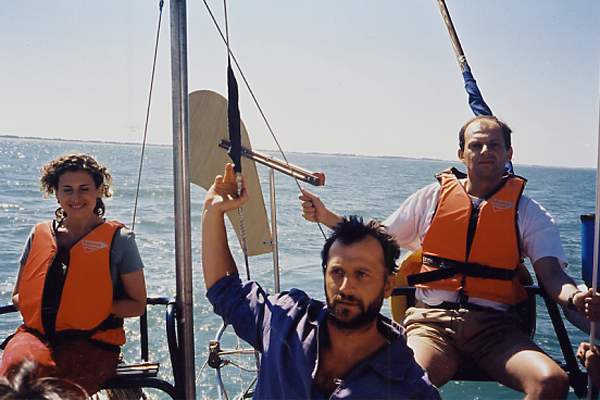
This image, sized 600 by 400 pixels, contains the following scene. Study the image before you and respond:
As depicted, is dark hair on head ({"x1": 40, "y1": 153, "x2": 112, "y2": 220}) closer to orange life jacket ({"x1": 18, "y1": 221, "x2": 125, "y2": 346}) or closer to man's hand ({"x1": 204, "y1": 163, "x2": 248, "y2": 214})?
Answer: orange life jacket ({"x1": 18, "y1": 221, "x2": 125, "y2": 346})

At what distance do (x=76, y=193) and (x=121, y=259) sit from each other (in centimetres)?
36

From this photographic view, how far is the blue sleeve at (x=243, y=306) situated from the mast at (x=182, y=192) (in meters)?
0.13

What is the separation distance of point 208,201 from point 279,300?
0.42 metres

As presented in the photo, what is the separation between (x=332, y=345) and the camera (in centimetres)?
190

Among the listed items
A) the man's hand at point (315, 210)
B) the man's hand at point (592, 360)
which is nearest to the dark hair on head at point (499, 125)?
the man's hand at point (315, 210)

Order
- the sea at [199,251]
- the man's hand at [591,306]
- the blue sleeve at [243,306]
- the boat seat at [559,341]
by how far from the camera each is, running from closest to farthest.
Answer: the blue sleeve at [243,306]
the man's hand at [591,306]
the boat seat at [559,341]
the sea at [199,251]

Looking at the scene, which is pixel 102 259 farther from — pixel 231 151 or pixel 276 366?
pixel 276 366

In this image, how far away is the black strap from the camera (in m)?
2.75

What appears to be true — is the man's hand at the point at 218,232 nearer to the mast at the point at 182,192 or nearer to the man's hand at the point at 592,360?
the mast at the point at 182,192

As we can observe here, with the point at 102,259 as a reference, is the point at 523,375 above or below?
below

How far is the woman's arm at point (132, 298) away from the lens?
2.58 meters

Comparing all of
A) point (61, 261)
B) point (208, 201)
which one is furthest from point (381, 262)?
point (61, 261)

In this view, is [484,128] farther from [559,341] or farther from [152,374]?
[152,374]

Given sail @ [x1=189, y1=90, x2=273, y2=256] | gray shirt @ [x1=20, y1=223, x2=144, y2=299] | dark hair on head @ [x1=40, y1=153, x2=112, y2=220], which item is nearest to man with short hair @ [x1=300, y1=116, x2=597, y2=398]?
sail @ [x1=189, y1=90, x2=273, y2=256]
